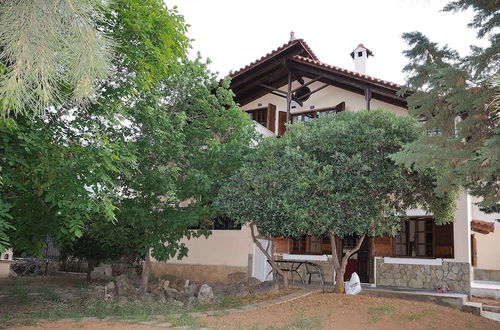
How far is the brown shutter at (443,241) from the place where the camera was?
12.1m

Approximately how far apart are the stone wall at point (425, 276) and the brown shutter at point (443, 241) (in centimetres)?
28

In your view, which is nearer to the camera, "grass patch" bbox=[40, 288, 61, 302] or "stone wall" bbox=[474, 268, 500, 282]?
"grass patch" bbox=[40, 288, 61, 302]

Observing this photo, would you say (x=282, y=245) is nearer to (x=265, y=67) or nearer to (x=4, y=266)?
(x=265, y=67)

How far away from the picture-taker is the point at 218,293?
11133 millimetres

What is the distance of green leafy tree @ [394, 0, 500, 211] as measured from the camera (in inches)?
235

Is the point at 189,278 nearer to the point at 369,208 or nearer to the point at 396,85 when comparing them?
the point at 369,208

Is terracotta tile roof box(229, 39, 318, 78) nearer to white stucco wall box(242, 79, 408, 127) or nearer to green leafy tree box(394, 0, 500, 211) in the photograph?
white stucco wall box(242, 79, 408, 127)

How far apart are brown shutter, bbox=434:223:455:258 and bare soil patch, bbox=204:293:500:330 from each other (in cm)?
403

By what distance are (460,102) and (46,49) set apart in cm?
549

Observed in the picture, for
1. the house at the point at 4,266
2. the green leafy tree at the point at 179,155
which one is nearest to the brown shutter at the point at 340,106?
the green leafy tree at the point at 179,155

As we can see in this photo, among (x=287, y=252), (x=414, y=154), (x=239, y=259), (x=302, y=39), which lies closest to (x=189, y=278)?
(x=239, y=259)

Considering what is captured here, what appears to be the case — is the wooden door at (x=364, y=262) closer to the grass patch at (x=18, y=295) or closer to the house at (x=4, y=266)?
the grass patch at (x=18, y=295)

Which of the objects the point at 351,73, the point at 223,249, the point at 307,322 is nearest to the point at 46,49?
the point at 307,322

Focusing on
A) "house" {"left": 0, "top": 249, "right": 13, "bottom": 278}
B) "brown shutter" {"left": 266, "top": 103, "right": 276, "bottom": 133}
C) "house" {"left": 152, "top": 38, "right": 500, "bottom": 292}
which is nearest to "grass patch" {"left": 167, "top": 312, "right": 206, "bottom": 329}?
"house" {"left": 152, "top": 38, "right": 500, "bottom": 292}
